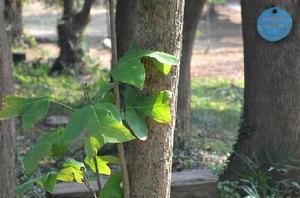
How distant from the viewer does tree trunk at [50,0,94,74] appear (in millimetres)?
17016

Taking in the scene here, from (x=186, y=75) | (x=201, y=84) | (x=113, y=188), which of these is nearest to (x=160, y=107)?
(x=113, y=188)

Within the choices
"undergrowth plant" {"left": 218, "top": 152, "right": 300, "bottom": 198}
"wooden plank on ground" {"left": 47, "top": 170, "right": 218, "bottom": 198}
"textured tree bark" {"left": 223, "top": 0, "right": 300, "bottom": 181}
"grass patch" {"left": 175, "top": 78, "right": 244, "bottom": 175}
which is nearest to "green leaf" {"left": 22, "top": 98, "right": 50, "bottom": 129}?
"wooden plank on ground" {"left": 47, "top": 170, "right": 218, "bottom": 198}

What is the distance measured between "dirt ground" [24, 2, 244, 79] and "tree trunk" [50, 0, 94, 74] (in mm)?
2551

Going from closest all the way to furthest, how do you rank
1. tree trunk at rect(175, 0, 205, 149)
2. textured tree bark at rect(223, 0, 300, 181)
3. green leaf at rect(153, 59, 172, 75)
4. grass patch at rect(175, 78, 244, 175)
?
1. green leaf at rect(153, 59, 172, 75)
2. textured tree bark at rect(223, 0, 300, 181)
3. grass patch at rect(175, 78, 244, 175)
4. tree trunk at rect(175, 0, 205, 149)

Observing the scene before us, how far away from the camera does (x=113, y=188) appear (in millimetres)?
2965

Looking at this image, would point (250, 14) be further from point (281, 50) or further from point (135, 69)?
point (135, 69)

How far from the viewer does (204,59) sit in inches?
866

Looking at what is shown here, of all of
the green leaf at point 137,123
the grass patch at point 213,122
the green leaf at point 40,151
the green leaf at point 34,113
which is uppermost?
the green leaf at point 34,113

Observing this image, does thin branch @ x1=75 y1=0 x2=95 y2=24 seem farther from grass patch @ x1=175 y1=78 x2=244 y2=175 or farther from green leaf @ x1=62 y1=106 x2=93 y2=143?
green leaf @ x1=62 y1=106 x2=93 y2=143

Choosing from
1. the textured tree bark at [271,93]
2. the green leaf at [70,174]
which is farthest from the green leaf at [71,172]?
the textured tree bark at [271,93]

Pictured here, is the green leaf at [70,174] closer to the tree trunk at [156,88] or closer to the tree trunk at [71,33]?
the tree trunk at [156,88]

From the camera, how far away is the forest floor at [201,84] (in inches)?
337

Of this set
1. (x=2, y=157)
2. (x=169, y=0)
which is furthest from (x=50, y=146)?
(x=2, y=157)

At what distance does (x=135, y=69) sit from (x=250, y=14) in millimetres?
2977
